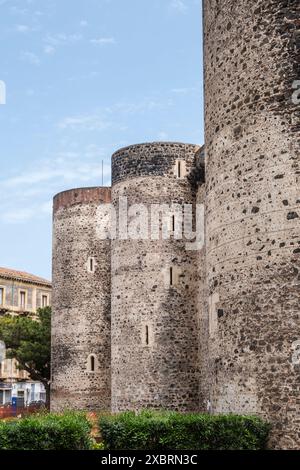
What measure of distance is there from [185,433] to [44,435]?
206 cm

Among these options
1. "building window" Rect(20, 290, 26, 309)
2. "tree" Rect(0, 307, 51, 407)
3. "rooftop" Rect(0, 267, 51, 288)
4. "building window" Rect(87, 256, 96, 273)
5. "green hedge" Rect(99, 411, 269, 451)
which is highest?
"rooftop" Rect(0, 267, 51, 288)

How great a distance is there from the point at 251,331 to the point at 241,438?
5.41 feet

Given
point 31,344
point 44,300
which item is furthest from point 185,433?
point 44,300

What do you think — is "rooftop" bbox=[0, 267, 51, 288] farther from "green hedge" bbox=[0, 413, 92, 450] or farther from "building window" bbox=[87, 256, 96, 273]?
"green hedge" bbox=[0, 413, 92, 450]

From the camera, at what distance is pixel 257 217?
12203 millimetres

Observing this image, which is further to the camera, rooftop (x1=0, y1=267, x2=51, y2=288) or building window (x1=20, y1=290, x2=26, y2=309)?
building window (x1=20, y1=290, x2=26, y2=309)

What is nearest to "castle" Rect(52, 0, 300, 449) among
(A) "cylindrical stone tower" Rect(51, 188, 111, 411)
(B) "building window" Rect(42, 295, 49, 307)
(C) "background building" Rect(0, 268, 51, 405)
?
(A) "cylindrical stone tower" Rect(51, 188, 111, 411)

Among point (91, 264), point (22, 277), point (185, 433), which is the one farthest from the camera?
point (22, 277)

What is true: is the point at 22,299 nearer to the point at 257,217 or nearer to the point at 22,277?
the point at 22,277

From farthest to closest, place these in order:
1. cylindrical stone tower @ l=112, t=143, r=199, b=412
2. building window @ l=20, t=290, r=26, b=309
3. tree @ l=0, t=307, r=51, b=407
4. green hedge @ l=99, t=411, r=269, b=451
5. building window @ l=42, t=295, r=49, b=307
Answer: building window @ l=42, t=295, r=49, b=307
building window @ l=20, t=290, r=26, b=309
tree @ l=0, t=307, r=51, b=407
cylindrical stone tower @ l=112, t=143, r=199, b=412
green hedge @ l=99, t=411, r=269, b=451

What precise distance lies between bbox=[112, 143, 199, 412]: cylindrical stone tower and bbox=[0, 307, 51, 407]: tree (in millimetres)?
11438

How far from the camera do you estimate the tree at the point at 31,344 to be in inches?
1304

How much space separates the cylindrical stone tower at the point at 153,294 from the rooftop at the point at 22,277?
28415 mm

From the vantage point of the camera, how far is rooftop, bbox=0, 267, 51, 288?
5009 cm
